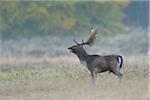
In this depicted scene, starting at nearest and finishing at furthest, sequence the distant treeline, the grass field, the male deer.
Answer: the grass field, the male deer, the distant treeline

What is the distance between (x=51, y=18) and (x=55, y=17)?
0.22 meters

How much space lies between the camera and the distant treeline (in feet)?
103

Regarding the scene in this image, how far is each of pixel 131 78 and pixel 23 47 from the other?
1535 centimetres

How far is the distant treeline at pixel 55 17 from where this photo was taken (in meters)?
31.5

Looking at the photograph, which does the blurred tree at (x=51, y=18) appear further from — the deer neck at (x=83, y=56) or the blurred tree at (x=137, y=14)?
the deer neck at (x=83, y=56)

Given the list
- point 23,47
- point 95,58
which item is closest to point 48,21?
point 23,47

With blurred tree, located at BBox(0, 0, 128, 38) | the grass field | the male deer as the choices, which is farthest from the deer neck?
blurred tree, located at BBox(0, 0, 128, 38)

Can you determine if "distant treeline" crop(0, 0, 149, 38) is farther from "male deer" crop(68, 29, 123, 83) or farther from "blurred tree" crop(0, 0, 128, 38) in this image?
"male deer" crop(68, 29, 123, 83)

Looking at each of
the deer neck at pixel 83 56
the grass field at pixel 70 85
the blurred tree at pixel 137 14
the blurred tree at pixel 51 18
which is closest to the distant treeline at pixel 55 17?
the blurred tree at pixel 51 18

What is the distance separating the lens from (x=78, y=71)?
51.4 feet

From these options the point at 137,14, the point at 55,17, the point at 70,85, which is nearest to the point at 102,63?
the point at 70,85

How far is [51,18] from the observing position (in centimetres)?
3250

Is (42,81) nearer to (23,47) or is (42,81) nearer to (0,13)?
(23,47)

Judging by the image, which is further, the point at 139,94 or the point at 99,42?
the point at 99,42
